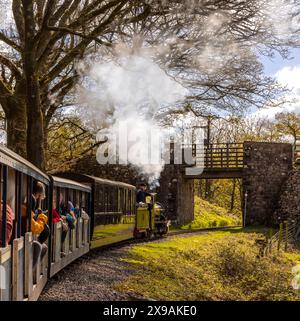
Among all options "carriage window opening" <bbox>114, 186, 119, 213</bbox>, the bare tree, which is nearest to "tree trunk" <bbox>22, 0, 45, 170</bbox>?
the bare tree

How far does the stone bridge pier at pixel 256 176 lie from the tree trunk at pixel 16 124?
1826cm

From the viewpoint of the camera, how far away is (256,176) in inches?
1341

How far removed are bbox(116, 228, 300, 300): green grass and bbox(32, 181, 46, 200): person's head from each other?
2.62 meters

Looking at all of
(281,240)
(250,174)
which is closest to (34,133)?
(281,240)

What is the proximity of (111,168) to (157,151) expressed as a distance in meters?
2.76

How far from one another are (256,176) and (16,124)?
20.7 meters

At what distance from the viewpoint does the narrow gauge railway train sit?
5832 mm

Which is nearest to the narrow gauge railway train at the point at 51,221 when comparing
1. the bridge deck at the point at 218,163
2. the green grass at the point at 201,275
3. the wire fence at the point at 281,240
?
the green grass at the point at 201,275

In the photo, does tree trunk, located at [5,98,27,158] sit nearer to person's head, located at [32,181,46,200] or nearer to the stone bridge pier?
person's head, located at [32,181,46,200]

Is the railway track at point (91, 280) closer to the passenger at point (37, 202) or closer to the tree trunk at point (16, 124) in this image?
the passenger at point (37, 202)

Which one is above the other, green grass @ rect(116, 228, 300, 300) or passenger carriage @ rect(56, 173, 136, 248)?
passenger carriage @ rect(56, 173, 136, 248)

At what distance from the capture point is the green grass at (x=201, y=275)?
10.8m

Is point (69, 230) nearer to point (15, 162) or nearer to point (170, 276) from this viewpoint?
point (170, 276)

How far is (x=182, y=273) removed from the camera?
13.0 m
